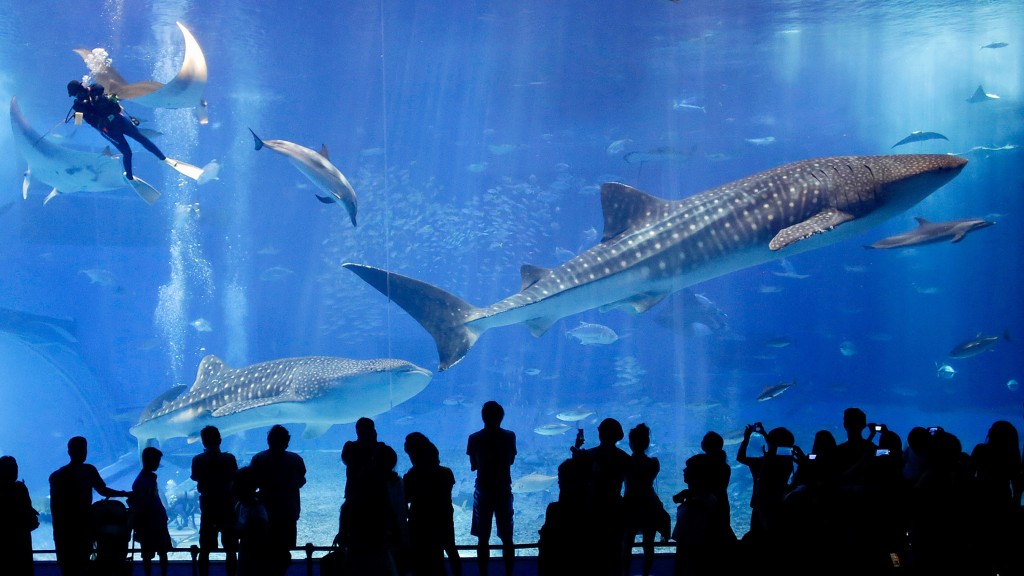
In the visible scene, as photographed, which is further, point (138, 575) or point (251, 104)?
point (251, 104)

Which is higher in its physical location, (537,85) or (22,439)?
(537,85)

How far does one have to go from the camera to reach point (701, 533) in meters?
2.93

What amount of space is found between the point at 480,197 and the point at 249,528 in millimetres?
40178

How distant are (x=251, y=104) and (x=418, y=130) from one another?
8.39 metres

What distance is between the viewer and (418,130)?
31.4m

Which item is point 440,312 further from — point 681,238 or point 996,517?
point 996,517

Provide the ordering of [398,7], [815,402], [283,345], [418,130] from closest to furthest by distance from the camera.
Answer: [398,7] → [418,130] → [815,402] → [283,345]

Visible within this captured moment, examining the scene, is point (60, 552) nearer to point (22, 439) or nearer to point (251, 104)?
point (22, 439)

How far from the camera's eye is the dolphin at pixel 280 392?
7.69 metres

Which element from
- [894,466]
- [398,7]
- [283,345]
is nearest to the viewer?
[894,466]

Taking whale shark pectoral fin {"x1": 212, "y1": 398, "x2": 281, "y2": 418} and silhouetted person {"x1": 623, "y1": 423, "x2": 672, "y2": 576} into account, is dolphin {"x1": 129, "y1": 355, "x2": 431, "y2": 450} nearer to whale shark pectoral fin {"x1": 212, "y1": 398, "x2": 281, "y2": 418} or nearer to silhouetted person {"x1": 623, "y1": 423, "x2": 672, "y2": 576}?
whale shark pectoral fin {"x1": 212, "y1": 398, "x2": 281, "y2": 418}

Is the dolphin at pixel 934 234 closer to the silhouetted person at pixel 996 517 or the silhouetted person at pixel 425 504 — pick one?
the silhouetted person at pixel 996 517

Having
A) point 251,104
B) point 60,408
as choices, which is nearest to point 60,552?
point 60,408

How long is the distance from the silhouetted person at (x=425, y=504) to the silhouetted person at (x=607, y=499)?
76cm
